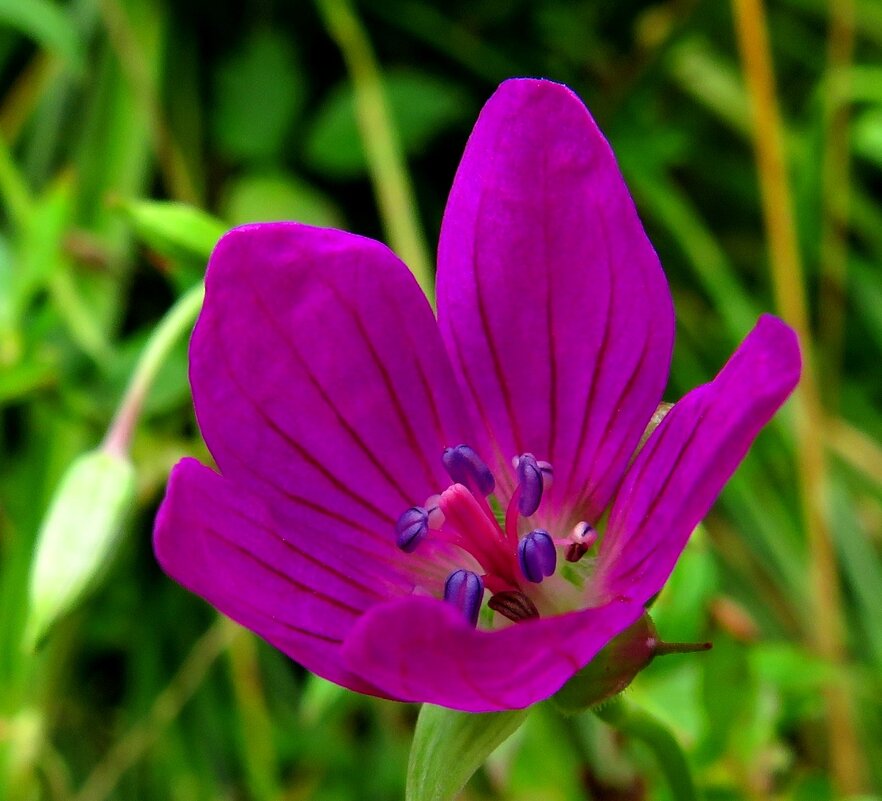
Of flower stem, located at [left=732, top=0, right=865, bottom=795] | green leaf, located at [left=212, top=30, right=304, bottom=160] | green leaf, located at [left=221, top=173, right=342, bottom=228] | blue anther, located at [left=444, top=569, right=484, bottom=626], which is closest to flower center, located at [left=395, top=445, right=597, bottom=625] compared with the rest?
blue anther, located at [left=444, top=569, right=484, bottom=626]

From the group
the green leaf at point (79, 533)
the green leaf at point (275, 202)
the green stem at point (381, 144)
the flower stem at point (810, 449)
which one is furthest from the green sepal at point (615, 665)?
the green leaf at point (275, 202)

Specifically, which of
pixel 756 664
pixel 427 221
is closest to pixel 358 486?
pixel 756 664

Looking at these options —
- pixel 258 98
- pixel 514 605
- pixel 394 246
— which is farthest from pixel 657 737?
pixel 258 98

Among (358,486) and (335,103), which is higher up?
(335,103)

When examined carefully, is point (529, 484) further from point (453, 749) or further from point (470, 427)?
point (453, 749)

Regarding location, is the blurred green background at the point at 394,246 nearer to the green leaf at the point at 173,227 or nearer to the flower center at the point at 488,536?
the green leaf at the point at 173,227

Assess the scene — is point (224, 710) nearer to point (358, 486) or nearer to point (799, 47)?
point (358, 486)

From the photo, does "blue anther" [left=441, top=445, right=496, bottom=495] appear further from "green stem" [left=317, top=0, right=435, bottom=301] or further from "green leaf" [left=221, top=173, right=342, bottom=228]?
"green leaf" [left=221, top=173, right=342, bottom=228]
